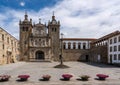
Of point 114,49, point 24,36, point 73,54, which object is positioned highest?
point 24,36

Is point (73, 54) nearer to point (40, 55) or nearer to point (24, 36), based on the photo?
point (40, 55)

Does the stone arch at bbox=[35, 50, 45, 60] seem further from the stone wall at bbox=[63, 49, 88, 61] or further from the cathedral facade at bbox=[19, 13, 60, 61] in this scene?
the stone wall at bbox=[63, 49, 88, 61]

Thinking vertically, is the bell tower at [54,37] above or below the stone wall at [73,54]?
above

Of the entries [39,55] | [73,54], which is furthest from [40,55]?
[73,54]

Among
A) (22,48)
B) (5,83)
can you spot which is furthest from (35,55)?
(5,83)

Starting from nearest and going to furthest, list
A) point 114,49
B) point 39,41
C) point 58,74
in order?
1. point 58,74
2. point 114,49
3. point 39,41

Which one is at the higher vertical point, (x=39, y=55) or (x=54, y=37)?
(x=54, y=37)

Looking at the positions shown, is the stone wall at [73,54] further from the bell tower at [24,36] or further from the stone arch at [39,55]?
the bell tower at [24,36]

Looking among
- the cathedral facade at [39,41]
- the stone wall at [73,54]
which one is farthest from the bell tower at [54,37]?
the stone wall at [73,54]

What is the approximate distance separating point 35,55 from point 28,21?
40.4 feet

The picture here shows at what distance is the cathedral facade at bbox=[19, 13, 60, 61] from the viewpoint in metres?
55.5

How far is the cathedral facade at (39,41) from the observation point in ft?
182

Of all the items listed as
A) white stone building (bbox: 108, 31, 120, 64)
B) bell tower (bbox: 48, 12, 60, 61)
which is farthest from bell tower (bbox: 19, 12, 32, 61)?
white stone building (bbox: 108, 31, 120, 64)

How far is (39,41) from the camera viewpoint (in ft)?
183
